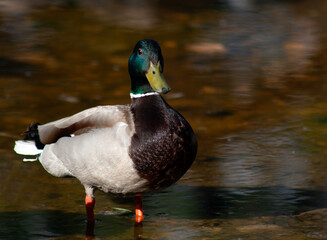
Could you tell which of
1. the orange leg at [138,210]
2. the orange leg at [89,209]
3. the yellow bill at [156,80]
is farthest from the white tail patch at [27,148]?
the yellow bill at [156,80]

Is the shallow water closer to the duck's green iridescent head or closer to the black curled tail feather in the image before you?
the black curled tail feather

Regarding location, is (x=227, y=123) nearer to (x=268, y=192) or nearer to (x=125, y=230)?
(x=268, y=192)

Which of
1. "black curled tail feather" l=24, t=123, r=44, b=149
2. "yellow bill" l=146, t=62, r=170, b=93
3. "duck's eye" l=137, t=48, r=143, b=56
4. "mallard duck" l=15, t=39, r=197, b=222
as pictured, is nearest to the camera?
"mallard duck" l=15, t=39, r=197, b=222

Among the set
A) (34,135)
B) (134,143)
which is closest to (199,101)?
(34,135)

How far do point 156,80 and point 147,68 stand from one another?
110 mm

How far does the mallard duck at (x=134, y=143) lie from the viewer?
14.6 ft

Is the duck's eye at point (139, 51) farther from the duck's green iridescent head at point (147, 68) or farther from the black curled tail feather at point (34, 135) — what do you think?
the black curled tail feather at point (34, 135)

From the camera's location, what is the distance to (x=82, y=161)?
4633 millimetres

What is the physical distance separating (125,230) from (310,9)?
8.84 m

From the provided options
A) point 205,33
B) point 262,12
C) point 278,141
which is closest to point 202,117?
point 278,141

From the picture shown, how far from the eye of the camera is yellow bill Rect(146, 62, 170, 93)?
4.62 m

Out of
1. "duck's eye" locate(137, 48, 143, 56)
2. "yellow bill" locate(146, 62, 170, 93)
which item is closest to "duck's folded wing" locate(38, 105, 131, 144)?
"yellow bill" locate(146, 62, 170, 93)

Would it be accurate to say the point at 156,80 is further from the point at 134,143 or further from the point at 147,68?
the point at 134,143

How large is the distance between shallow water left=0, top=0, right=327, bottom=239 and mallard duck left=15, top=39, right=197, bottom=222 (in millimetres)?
346
